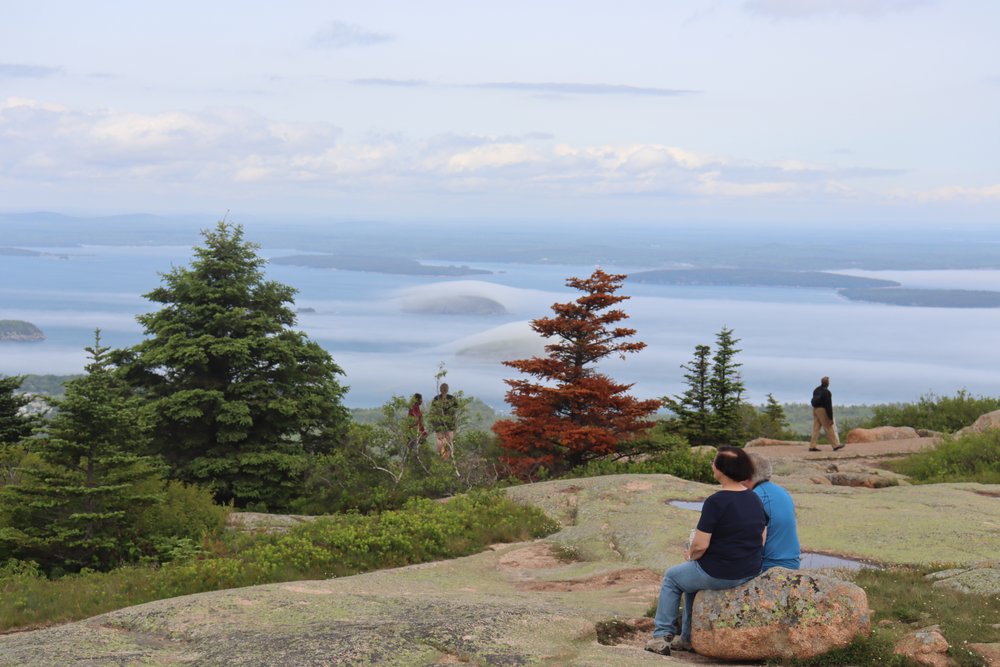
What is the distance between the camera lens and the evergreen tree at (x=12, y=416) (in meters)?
30.1

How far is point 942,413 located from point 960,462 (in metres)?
13.8

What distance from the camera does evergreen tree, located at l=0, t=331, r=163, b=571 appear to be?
15.0 metres

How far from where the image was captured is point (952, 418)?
34.5m

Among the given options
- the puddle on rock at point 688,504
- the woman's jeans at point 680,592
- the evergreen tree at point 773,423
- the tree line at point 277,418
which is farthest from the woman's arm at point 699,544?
the evergreen tree at point 773,423

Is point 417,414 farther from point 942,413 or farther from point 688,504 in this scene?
point 942,413

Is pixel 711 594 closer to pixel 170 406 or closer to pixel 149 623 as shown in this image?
pixel 149 623

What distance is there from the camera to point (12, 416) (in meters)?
31.4

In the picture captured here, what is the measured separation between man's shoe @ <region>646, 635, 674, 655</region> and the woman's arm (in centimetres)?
75

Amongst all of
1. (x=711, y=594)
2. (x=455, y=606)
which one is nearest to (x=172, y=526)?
(x=455, y=606)

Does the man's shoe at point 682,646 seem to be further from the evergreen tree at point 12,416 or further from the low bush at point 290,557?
the evergreen tree at point 12,416

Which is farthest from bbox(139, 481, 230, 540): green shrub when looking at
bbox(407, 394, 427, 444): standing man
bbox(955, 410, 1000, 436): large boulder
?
bbox(955, 410, 1000, 436): large boulder

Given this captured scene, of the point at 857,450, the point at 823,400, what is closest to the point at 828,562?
the point at 823,400

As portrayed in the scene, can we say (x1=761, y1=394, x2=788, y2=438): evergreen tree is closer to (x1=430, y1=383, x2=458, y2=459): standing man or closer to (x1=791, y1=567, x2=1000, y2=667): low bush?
(x1=430, y1=383, x2=458, y2=459): standing man

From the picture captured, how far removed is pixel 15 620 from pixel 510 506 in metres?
7.25
